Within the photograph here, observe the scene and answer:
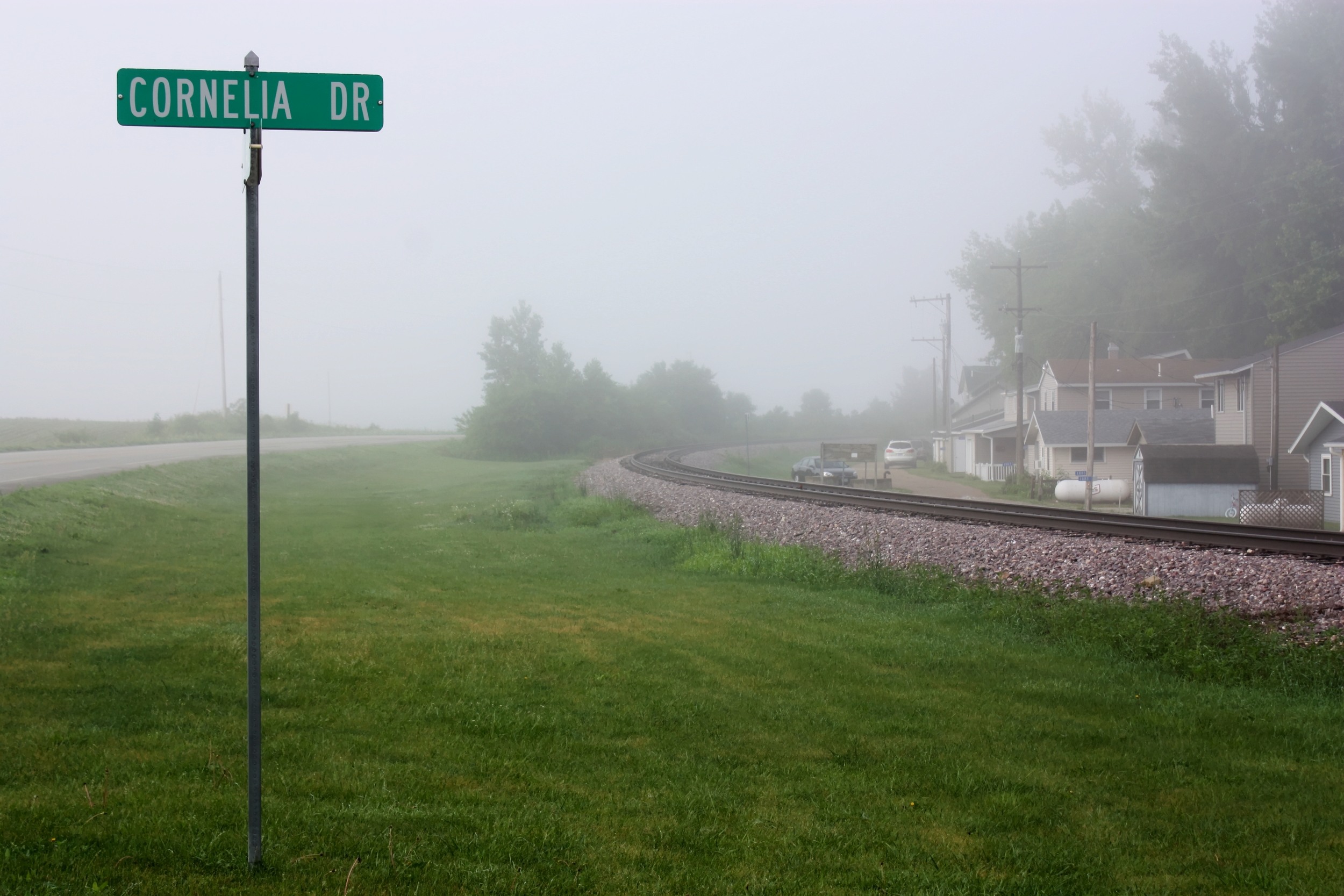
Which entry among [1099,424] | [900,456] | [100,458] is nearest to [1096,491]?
[1099,424]

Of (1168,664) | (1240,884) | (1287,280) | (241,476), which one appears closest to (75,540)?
(1168,664)

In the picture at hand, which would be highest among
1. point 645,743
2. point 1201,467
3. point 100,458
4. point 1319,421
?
point 1319,421

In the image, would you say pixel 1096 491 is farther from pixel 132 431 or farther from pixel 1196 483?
pixel 132 431

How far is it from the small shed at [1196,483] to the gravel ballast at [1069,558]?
19.7 meters

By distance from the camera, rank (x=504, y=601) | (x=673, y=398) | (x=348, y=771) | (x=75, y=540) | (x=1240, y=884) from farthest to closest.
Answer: (x=673, y=398) → (x=75, y=540) → (x=504, y=601) → (x=348, y=771) → (x=1240, y=884)

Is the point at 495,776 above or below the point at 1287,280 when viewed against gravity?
below

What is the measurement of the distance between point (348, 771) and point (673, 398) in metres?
113

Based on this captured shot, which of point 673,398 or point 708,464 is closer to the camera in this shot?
point 708,464

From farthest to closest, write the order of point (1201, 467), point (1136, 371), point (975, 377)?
point (975, 377)
point (1136, 371)
point (1201, 467)

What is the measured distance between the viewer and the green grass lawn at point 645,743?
15.3ft

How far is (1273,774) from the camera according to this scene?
6.55 meters

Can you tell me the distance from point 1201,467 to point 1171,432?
8073mm

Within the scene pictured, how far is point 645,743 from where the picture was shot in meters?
6.75

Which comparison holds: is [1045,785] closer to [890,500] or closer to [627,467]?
[890,500]
